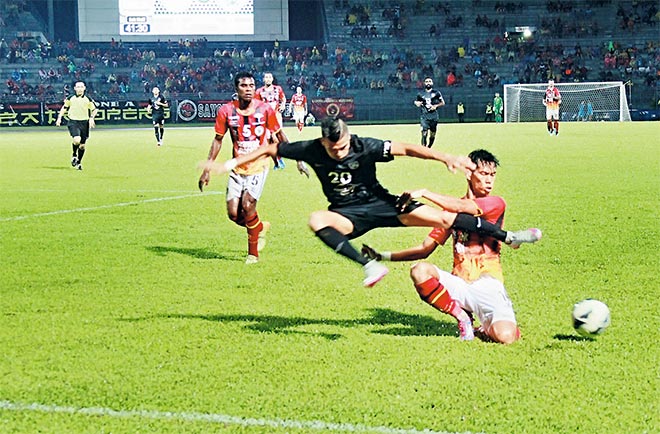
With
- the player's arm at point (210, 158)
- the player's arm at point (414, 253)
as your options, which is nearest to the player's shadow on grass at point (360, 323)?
the player's arm at point (414, 253)

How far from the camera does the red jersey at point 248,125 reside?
37.4ft

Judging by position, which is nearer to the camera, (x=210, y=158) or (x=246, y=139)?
(x=210, y=158)

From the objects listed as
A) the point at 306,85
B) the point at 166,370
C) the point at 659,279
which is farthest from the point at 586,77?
the point at 166,370

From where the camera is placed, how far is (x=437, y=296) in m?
6.74

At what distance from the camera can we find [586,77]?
203 feet

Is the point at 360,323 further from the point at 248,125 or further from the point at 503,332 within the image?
the point at 248,125

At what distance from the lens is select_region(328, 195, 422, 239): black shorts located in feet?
24.2

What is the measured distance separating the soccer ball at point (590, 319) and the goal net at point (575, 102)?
49.8 meters

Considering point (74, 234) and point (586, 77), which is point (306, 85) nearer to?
point (586, 77)

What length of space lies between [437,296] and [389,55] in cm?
6001

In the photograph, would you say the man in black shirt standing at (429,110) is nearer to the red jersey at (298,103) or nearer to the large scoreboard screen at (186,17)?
the red jersey at (298,103)

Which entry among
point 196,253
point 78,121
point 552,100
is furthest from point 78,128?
point 552,100

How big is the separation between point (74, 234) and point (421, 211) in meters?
6.97

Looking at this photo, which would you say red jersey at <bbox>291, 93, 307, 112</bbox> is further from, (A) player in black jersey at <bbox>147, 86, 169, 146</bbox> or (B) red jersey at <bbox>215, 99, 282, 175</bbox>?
(B) red jersey at <bbox>215, 99, 282, 175</bbox>
